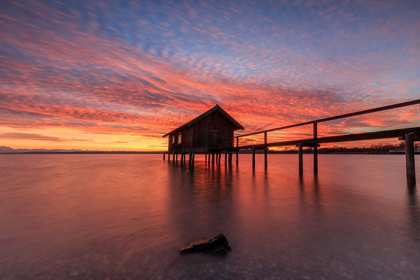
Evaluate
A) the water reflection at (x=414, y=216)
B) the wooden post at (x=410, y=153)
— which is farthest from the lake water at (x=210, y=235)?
the wooden post at (x=410, y=153)

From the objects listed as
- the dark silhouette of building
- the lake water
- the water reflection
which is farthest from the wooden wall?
the water reflection

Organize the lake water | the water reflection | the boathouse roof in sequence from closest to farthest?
1. the lake water
2. the water reflection
3. the boathouse roof

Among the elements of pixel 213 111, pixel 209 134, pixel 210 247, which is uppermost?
pixel 213 111

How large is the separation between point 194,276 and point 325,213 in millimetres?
4039

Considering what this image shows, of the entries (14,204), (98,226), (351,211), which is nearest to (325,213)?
(351,211)

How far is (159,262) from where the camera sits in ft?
9.09

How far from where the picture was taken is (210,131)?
21531 mm

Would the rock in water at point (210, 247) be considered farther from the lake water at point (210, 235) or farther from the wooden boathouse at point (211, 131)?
the wooden boathouse at point (211, 131)

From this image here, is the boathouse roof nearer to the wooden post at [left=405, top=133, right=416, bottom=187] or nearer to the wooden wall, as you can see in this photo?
the wooden wall

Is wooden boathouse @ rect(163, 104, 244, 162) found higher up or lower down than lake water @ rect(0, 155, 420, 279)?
higher up

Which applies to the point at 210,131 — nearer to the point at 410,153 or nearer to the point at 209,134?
the point at 209,134

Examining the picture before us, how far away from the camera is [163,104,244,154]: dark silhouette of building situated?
20891mm

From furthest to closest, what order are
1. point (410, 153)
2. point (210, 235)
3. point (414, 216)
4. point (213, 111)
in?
point (213, 111) → point (410, 153) → point (414, 216) → point (210, 235)

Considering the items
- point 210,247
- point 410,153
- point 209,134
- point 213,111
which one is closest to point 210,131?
point 209,134
